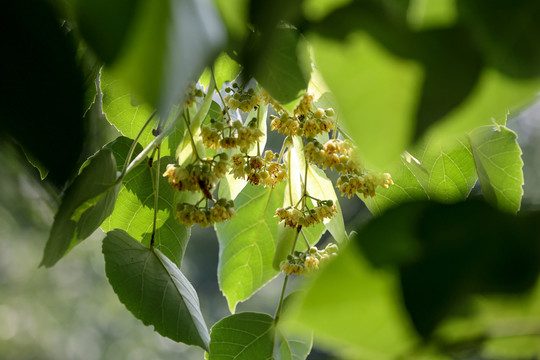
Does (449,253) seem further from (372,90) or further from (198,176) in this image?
(198,176)

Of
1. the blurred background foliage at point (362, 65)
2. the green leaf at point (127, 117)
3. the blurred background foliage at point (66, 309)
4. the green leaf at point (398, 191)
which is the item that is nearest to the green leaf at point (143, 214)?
the green leaf at point (127, 117)

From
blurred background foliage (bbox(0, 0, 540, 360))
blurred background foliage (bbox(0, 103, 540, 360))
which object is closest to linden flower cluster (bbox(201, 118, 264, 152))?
blurred background foliage (bbox(0, 0, 540, 360))

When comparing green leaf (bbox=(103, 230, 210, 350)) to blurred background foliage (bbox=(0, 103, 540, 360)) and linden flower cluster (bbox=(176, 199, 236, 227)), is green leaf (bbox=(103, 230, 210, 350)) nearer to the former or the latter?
linden flower cluster (bbox=(176, 199, 236, 227))

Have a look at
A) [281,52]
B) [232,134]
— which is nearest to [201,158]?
[232,134]

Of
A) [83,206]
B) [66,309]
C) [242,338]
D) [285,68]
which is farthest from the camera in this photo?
[66,309]

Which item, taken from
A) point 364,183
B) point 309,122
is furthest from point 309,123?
point 364,183

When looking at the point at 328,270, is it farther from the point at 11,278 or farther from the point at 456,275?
the point at 11,278
